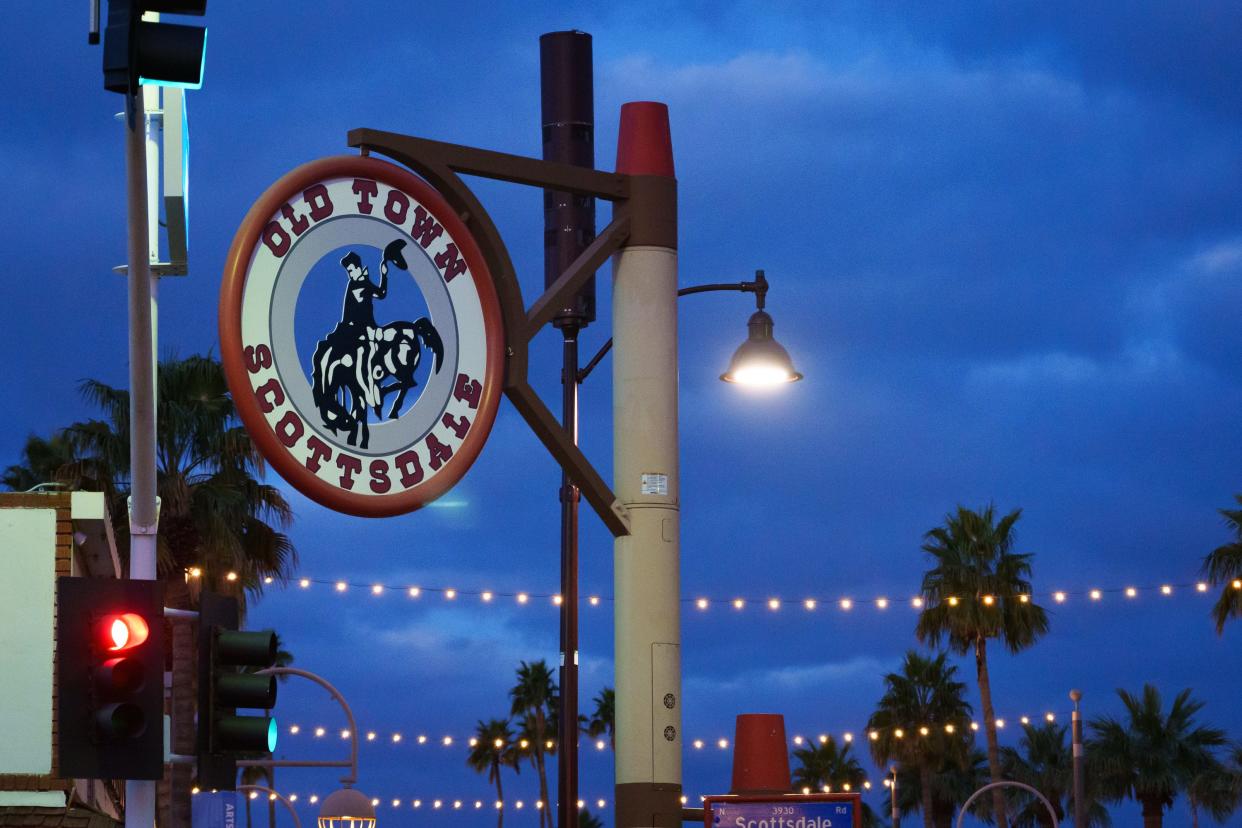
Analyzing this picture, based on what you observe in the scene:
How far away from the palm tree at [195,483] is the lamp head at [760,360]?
21789mm

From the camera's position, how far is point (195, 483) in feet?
120

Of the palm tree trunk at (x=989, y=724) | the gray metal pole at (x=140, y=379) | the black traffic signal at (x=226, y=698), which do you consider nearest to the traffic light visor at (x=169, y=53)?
the gray metal pole at (x=140, y=379)

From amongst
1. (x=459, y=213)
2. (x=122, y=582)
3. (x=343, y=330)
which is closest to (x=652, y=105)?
(x=459, y=213)

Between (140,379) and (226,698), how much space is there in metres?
2.19

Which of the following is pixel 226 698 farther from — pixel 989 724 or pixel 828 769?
pixel 828 769

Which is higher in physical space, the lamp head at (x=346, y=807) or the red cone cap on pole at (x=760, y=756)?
the red cone cap on pole at (x=760, y=756)

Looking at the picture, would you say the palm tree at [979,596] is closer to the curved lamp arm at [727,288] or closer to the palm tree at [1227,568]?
the palm tree at [1227,568]

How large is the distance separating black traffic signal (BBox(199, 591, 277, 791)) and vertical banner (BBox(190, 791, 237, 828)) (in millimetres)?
20604

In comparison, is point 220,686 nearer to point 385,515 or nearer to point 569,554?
point 385,515

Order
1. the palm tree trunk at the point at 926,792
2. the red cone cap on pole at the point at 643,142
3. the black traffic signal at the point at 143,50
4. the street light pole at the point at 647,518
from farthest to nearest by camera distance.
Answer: the palm tree trunk at the point at 926,792
the red cone cap on pole at the point at 643,142
the street light pole at the point at 647,518
the black traffic signal at the point at 143,50

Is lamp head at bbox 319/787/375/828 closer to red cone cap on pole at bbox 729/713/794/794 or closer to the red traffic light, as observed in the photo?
red cone cap on pole at bbox 729/713/794/794

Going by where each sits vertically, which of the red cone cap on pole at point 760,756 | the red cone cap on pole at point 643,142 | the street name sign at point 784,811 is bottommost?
the street name sign at point 784,811

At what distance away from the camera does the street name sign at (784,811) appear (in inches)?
455

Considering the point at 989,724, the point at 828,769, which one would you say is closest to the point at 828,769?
the point at 828,769
